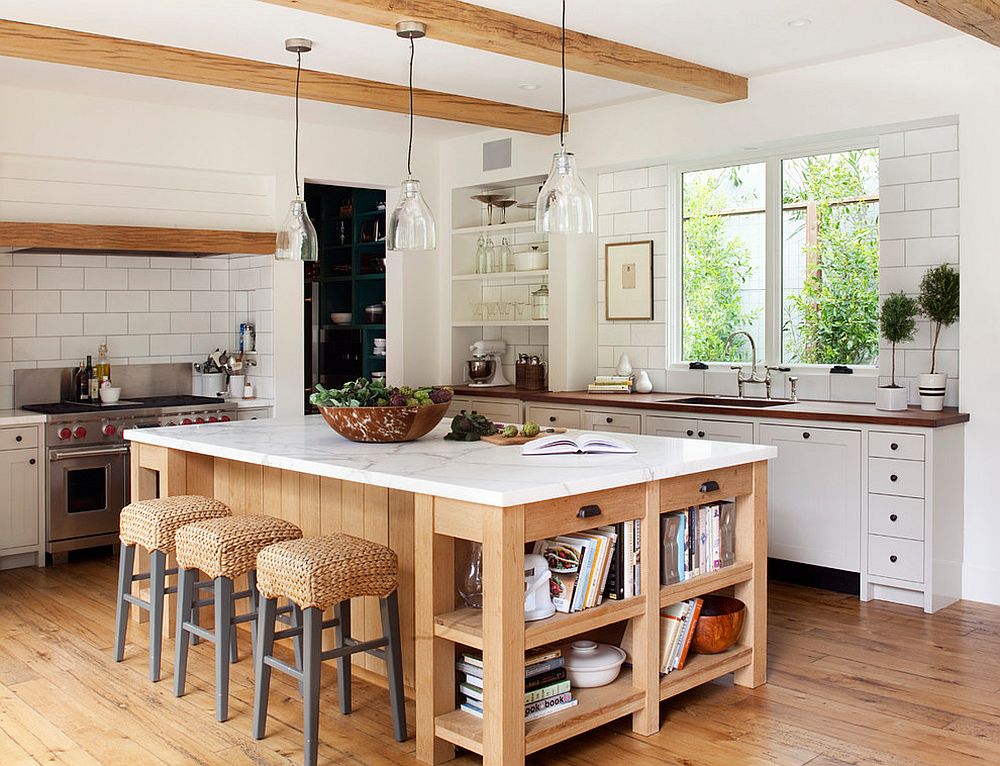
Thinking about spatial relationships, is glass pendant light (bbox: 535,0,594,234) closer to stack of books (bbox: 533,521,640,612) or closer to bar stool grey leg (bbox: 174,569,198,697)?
stack of books (bbox: 533,521,640,612)

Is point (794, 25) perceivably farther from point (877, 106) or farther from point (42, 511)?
point (42, 511)

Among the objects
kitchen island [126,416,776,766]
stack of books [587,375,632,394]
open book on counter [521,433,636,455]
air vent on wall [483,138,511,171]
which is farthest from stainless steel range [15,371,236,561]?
open book on counter [521,433,636,455]

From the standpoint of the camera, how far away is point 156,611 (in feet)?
13.1

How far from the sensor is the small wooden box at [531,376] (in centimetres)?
700

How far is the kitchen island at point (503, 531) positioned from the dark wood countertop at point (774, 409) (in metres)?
1.31

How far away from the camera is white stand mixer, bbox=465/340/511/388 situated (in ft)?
24.2

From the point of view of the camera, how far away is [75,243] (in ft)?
19.2

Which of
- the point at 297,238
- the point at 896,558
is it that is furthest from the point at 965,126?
the point at 297,238

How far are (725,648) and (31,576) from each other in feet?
12.6

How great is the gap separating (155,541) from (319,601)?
1133 millimetres

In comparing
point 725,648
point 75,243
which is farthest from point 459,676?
point 75,243

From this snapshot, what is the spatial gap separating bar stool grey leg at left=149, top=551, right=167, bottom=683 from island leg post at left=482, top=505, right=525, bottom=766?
159cm

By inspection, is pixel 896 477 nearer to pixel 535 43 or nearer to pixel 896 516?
pixel 896 516

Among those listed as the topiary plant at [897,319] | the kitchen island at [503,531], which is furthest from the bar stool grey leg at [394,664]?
the topiary plant at [897,319]
